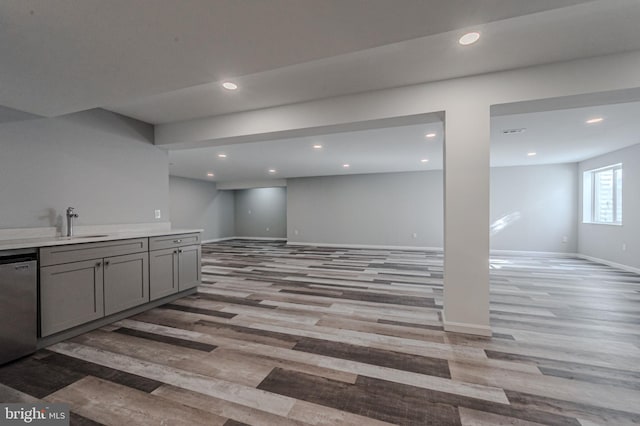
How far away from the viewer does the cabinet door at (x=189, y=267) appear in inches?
140

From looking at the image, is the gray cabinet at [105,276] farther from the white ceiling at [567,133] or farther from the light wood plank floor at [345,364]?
the white ceiling at [567,133]

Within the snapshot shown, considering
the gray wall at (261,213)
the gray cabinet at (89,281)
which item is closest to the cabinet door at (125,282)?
the gray cabinet at (89,281)

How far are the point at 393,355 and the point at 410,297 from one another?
1629 mm

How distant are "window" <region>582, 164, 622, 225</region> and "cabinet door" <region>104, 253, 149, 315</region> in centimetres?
891

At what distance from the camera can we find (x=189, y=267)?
3691 millimetres

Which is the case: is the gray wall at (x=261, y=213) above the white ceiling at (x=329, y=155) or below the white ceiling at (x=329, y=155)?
below

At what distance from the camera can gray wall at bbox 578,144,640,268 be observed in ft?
16.5

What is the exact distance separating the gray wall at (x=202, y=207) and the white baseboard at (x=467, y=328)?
893cm

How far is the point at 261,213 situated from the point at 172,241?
8051 mm

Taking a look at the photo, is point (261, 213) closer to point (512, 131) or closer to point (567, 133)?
point (512, 131)

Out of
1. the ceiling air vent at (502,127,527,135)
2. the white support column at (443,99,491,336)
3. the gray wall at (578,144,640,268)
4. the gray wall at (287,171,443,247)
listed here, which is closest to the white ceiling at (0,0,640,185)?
the white support column at (443,99,491,336)

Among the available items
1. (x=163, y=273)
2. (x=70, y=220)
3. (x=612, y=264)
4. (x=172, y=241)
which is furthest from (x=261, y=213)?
(x=612, y=264)

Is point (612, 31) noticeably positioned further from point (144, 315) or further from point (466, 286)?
point (144, 315)

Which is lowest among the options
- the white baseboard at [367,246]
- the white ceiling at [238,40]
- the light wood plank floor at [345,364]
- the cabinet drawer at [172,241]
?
the light wood plank floor at [345,364]
